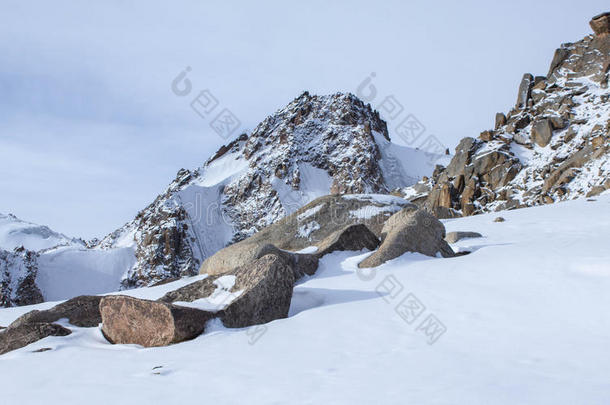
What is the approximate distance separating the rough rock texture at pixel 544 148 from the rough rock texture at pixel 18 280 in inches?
2288

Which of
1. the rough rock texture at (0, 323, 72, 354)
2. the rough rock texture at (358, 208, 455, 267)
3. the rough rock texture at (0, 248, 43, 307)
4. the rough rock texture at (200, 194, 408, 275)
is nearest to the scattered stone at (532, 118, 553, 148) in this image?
the rough rock texture at (200, 194, 408, 275)

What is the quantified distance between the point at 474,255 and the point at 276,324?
3966mm

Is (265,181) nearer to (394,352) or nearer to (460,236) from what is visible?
(460,236)

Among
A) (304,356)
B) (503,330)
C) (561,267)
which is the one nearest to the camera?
(304,356)

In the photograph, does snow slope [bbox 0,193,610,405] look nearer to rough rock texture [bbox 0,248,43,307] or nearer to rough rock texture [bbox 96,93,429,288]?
rough rock texture [bbox 0,248,43,307]

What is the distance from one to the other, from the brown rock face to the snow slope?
49.9m

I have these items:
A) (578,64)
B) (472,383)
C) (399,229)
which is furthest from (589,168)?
(472,383)

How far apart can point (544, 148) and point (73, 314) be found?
41.4 metres

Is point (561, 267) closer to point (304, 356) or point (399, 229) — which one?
point (399, 229)

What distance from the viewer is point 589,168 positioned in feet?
104

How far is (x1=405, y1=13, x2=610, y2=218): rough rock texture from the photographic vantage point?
32688 millimetres

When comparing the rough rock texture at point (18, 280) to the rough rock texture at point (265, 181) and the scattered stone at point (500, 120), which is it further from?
the scattered stone at point (500, 120)

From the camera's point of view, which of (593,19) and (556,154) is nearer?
(556,154)

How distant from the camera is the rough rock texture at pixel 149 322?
5.05 m
